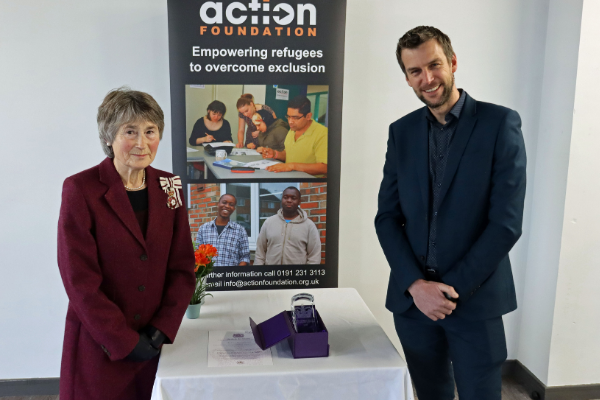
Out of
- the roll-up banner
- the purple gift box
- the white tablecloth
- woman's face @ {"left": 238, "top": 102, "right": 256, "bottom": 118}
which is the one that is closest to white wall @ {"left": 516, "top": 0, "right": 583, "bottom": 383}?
the roll-up banner

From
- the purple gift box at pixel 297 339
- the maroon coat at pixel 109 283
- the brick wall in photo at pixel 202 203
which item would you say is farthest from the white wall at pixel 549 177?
the maroon coat at pixel 109 283

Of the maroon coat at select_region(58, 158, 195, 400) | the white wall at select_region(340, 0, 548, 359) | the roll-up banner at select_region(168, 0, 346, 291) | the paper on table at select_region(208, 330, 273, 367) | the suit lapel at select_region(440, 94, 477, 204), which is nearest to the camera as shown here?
the maroon coat at select_region(58, 158, 195, 400)

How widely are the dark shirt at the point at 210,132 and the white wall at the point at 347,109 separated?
Answer: 0.93ft

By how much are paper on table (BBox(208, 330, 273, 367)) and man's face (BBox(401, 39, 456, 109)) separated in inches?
44.6

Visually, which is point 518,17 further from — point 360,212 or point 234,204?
point 234,204

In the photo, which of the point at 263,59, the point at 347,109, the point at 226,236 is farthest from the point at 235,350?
the point at 347,109

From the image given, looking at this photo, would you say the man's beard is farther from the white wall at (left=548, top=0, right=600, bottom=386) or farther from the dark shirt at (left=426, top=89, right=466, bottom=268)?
the white wall at (left=548, top=0, right=600, bottom=386)

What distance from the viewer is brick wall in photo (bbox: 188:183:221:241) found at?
285 cm

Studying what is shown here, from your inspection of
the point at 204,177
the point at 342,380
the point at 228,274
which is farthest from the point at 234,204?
the point at 342,380

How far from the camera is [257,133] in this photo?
2.86 m

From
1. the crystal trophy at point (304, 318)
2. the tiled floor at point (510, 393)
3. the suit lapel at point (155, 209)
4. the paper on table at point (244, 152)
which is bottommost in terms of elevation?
the tiled floor at point (510, 393)

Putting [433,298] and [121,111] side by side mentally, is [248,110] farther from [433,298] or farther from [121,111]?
[433,298]

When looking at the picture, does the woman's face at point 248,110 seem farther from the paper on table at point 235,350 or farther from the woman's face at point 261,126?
the paper on table at point 235,350

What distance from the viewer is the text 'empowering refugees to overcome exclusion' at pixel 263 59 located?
274cm
